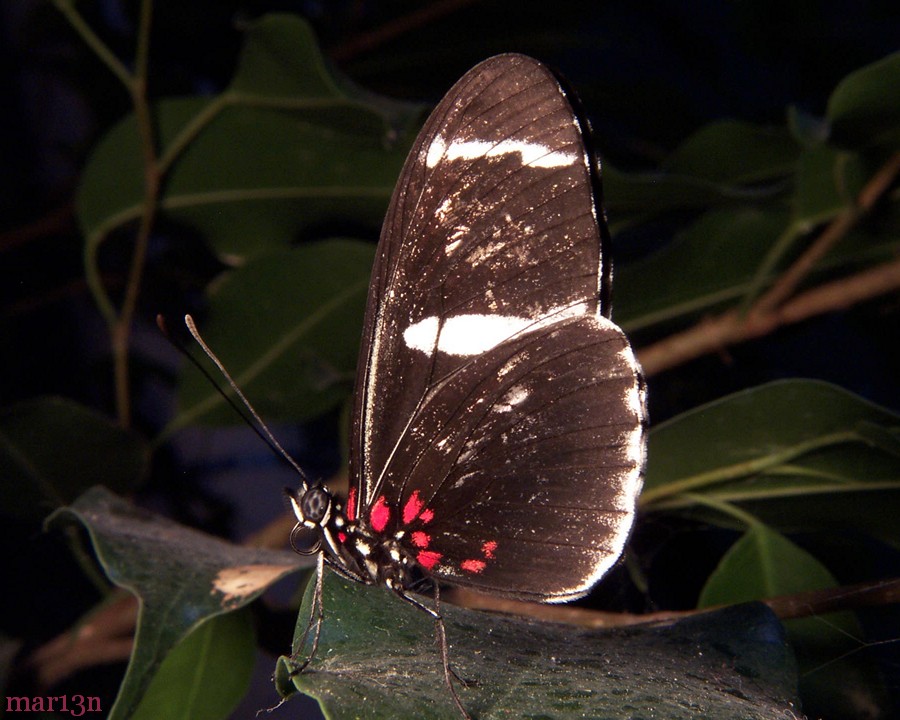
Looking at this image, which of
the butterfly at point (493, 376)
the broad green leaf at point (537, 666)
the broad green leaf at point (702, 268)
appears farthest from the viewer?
the broad green leaf at point (702, 268)

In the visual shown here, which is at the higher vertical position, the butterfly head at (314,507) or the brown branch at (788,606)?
the butterfly head at (314,507)

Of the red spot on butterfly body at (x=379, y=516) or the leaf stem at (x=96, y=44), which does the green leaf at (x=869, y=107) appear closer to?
the red spot on butterfly body at (x=379, y=516)

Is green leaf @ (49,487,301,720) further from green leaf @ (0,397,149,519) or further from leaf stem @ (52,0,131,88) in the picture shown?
leaf stem @ (52,0,131,88)

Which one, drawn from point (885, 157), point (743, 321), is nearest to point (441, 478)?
point (743, 321)

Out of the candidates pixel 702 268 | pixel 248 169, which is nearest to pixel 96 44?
pixel 248 169

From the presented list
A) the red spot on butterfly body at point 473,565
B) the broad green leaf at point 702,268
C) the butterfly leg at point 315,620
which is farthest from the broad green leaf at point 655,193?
the butterfly leg at point 315,620

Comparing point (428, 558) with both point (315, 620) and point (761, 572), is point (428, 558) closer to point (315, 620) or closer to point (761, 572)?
point (315, 620)
